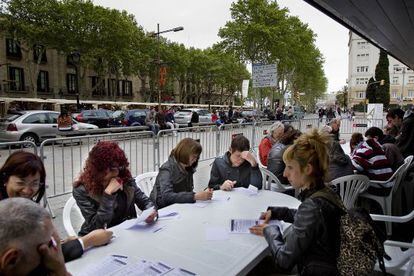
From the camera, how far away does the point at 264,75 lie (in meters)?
8.98

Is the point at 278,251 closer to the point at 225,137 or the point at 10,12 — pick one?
the point at 225,137

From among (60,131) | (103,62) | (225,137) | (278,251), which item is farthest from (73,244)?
(103,62)

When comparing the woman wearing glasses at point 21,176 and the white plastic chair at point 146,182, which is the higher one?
the woman wearing glasses at point 21,176

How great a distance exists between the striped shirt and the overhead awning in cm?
187

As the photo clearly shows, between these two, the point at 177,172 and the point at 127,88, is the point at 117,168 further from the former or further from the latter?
the point at 127,88

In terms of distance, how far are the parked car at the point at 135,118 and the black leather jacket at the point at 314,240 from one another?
63.9ft

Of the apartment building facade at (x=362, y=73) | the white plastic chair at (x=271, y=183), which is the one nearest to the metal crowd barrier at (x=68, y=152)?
the white plastic chair at (x=271, y=183)

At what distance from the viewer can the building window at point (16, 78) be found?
36600 mm

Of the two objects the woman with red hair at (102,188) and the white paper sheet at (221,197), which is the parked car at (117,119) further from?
the woman with red hair at (102,188)

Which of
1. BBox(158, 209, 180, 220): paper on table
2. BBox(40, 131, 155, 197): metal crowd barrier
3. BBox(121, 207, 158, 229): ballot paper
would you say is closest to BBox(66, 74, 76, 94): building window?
BBox(40, 131, 155, 197): metal crowd barrier

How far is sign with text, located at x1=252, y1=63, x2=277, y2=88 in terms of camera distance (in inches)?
345

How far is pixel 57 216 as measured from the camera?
5.12 meters

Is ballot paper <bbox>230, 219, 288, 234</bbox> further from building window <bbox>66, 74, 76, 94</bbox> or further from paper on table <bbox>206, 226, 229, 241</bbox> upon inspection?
building window <bbox>66, 74, 76, 94</bbox>

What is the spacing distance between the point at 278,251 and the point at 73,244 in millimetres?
1286
